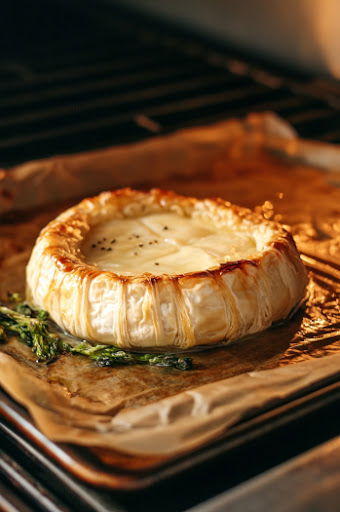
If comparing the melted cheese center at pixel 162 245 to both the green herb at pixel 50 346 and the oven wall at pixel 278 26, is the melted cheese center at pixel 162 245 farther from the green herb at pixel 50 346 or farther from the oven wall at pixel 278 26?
the oven wall at pixel 278 26

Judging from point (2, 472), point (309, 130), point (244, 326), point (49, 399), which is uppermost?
point (309, 130)

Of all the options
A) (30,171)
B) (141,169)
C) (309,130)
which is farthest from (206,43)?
(30,171)

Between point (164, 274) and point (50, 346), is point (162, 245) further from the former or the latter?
point (50, 346)

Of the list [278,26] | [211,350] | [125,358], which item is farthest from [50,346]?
[278,26]

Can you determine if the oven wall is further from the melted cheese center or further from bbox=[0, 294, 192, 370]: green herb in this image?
bbox=[0, 294, 192, 370]: green herb

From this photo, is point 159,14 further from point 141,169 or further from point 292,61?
point 141,169

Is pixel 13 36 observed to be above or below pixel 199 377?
above

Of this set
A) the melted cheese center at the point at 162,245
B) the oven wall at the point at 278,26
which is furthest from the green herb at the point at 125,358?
the oven wall at the point at 278,26
